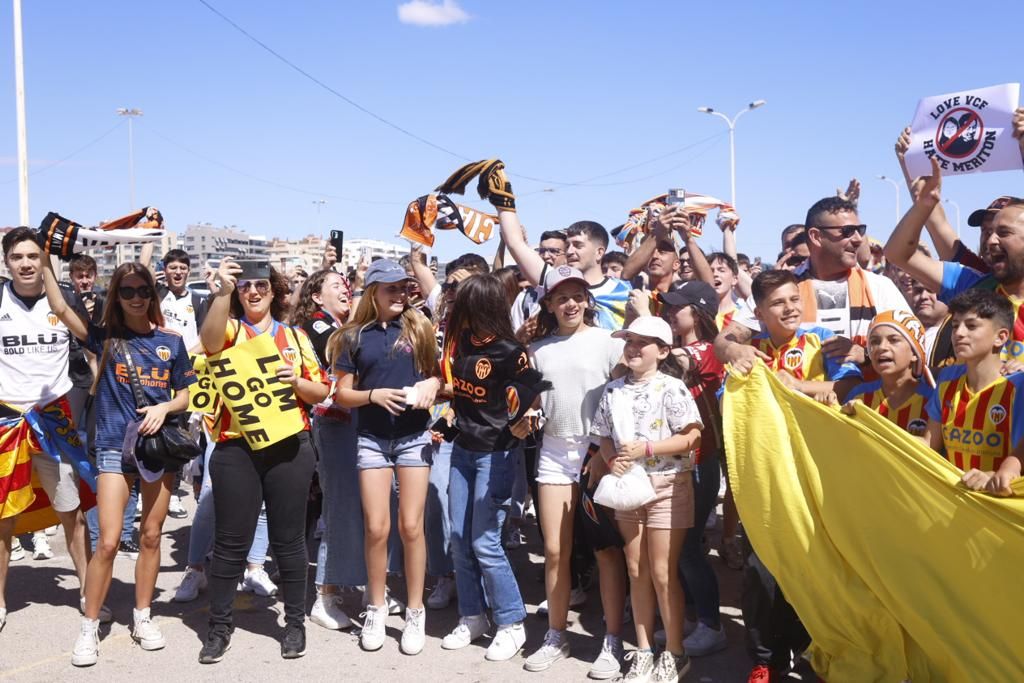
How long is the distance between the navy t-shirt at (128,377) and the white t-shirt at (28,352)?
631 millimetres

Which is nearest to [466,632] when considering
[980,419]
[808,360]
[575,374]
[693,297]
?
[575,374]

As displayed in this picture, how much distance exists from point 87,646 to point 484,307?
2.86 m

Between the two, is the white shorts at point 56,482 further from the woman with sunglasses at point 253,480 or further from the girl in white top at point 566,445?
the girl in white top at point 566,445

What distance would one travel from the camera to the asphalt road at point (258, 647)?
4.85 meters

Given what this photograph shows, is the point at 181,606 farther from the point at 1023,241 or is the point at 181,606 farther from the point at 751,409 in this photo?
the point at 1023,241

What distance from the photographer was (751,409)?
4.41m

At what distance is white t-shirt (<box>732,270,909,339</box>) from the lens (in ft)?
16.3

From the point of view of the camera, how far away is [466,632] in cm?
527

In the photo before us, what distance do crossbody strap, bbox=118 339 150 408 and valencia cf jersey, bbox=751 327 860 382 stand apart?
11.4ft

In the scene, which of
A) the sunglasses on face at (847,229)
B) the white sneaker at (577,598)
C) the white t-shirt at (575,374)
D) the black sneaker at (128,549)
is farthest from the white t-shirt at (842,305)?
the black sneaker at (128,549)

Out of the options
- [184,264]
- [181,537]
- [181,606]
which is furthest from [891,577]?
[184,264]

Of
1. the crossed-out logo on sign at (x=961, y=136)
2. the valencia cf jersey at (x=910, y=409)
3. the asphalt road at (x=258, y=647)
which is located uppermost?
the crossed-out logo on sign at (x=961, y=136)

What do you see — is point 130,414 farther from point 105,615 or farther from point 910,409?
point 910,409

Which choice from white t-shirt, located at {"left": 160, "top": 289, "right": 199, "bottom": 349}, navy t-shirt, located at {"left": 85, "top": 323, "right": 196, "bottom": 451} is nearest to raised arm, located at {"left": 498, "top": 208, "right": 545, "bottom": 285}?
navy t-shirt, located at {"left": 85, "top": 323, "right": 196, "bottom": 451}
